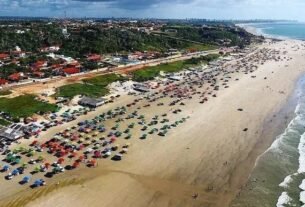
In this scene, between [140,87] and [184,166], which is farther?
[140,87]

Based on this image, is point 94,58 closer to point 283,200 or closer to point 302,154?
point 302,154

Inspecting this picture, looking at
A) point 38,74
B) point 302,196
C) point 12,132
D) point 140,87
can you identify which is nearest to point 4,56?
point 38,74

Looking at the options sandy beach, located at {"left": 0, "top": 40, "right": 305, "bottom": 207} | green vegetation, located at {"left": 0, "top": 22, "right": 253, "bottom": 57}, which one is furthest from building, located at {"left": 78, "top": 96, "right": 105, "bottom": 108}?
green vegetation, located at {"left": 0, "top": 22, "right": 253, "bottom": 57}

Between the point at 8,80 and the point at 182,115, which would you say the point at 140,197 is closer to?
the point at 182,115

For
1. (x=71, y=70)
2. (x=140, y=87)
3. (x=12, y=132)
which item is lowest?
(x=12, y=132)

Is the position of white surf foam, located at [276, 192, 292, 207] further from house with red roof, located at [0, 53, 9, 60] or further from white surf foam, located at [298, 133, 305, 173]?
house with red roof, located at [0, 53, 9, 60]

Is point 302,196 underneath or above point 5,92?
underneath
